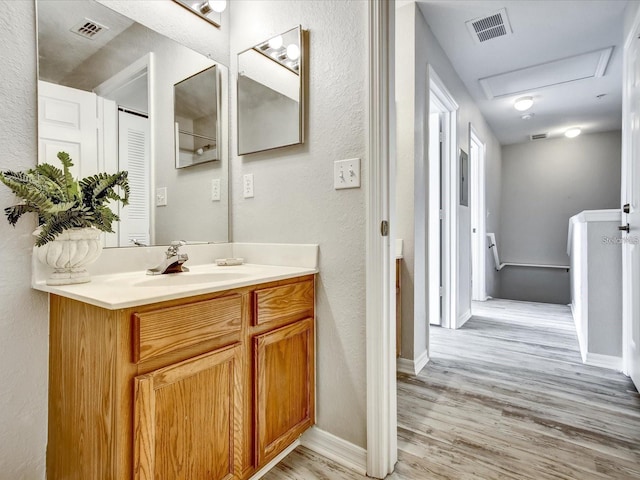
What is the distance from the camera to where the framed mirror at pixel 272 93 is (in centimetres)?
153

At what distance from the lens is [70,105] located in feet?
4.01

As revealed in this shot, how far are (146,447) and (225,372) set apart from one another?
29 centimetres

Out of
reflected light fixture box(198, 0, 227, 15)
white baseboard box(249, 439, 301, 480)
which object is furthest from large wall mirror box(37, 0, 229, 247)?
white baseboard box(249, 439, 301, 480)

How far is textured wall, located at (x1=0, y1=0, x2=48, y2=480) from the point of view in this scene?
1076 millimetres

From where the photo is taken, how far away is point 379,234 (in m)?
1.29

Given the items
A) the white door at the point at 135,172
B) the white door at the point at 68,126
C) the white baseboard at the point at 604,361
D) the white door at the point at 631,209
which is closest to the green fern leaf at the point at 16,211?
the white door at the point at 68,126

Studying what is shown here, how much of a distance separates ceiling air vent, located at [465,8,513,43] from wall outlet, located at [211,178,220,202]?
2294 mm

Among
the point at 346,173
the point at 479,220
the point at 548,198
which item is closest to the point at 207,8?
the point at 346,173

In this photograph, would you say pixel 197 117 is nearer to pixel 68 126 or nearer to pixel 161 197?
pixel 161 197

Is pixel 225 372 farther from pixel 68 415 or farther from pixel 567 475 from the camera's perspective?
pixel 567 475

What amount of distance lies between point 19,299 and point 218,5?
1.58 metres

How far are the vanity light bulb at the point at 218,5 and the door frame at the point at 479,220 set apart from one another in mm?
3624

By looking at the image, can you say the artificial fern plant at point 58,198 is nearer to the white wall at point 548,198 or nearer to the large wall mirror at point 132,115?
the large wall mirror at point 132,115

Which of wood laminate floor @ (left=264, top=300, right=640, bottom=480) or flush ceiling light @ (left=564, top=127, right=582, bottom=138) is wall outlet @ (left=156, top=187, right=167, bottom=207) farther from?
flush ceiling light @ (left=564, top=127, right=582, bottom=138)
